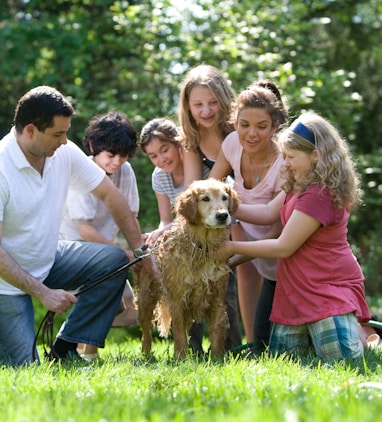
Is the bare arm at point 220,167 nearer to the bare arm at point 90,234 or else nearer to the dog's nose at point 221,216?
the dog's nose at point 221,216

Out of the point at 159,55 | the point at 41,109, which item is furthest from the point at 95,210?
the point at 159,55

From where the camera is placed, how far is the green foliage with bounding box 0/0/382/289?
10.2 metres

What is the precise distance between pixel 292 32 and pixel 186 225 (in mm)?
6886

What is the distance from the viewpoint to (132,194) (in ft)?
21.3

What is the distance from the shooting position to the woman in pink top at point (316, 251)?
4887 millimetres

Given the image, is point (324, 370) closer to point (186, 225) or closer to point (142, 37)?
point (186, 225)

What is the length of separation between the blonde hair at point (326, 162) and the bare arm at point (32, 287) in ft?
5.57

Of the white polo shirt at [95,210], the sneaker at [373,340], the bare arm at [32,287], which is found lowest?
the sneaker at [373,340]

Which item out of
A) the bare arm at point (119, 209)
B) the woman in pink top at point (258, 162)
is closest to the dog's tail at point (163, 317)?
the bare arm at point (119, 209)

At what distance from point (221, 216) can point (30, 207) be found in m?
1.40

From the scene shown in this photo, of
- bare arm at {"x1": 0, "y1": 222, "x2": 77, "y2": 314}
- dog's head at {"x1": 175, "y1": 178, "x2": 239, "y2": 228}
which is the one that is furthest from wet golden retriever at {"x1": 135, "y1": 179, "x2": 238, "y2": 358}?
bare arm at {"x1": 0, "y1": 222, "x2": 77, "y2": 314}

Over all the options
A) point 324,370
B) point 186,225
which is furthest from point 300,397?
point 186,225

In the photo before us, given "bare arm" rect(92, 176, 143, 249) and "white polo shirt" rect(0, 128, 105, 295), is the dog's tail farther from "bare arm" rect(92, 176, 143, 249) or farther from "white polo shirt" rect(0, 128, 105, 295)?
"white polo shirt" rect(0, 128, 105, 295)

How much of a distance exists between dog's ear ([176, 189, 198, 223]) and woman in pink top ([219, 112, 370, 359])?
370 mm
